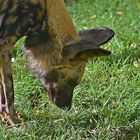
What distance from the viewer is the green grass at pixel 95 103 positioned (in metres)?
4.63

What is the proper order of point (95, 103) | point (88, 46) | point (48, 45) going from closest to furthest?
point (88, 46), point (48, 45), point (95, 103)

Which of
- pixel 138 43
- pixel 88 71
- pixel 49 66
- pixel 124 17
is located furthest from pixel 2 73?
pixel 124 17

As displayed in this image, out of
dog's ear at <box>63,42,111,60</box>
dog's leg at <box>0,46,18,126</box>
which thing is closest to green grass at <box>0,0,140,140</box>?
dog's leg at <box>0,46,18,126</box>

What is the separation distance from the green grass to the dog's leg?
119 mm

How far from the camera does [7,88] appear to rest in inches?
187

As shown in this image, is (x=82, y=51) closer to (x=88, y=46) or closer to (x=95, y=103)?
(x=88, y=46)

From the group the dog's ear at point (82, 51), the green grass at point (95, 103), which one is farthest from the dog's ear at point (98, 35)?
the green grass at point (95, 103)

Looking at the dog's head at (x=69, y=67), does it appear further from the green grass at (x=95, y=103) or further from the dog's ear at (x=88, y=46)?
the green grass at (x=95, y=103)

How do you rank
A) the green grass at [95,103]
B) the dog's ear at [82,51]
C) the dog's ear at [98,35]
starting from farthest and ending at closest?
the dog's ear at [98,35], the green grass at [95,103], the dog's ear at [82,51]

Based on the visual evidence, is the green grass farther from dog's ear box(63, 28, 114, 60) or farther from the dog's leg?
dog's ear box(63, 28, 114, 60)

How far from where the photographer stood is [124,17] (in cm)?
780

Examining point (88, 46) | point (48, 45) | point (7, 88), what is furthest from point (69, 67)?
point (7, 88)

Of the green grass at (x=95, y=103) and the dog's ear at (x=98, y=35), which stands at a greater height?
the dog's ear at (x=98, y=35)

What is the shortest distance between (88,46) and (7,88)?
2.65 ft
